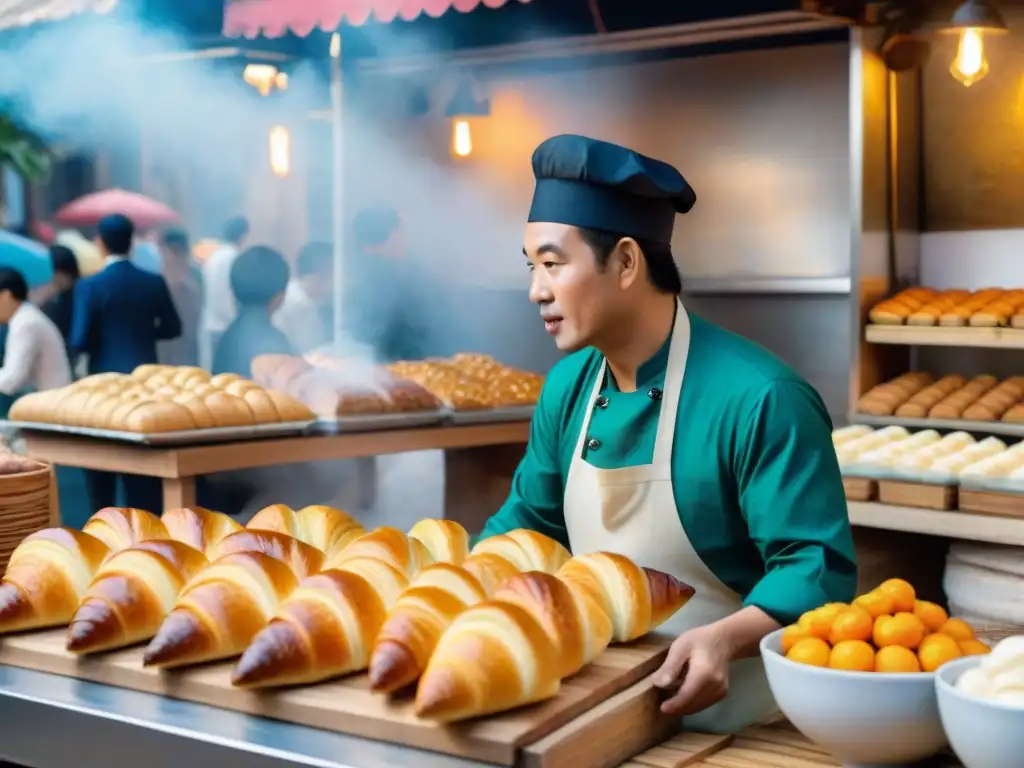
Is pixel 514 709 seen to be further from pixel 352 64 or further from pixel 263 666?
pixel 352 64

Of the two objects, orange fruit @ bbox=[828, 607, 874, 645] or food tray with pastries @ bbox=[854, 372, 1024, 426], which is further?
food tray with pastries @ bbox=[854, 372, 1024, 426]

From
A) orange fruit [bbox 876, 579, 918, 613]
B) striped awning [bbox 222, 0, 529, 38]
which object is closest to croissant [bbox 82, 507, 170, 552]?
orange fruit [bbox 876, 579, 918, 613]

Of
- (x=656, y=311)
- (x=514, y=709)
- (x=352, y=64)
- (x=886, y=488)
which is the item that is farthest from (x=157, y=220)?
(x=514, y=709)

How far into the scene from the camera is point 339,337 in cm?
604

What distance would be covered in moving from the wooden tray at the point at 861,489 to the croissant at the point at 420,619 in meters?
2.41

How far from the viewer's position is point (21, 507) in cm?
216

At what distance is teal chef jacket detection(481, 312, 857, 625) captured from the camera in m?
1.77

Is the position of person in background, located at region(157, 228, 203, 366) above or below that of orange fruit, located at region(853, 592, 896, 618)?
above

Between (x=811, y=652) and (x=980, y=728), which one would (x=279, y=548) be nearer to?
(x=811, y=652)

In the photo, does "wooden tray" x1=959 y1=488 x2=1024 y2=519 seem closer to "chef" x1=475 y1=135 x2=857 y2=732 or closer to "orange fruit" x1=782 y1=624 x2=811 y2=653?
"chef" x1=475 y1=135 x2=857 y2=732

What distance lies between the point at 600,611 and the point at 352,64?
489 cm

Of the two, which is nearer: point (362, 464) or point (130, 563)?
point (130, 563)

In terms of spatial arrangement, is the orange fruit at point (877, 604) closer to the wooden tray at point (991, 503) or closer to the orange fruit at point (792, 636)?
the orange fruit at point (792, 636)

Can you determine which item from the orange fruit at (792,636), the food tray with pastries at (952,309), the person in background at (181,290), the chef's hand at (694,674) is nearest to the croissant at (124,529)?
the chef's hand at (694,674)
